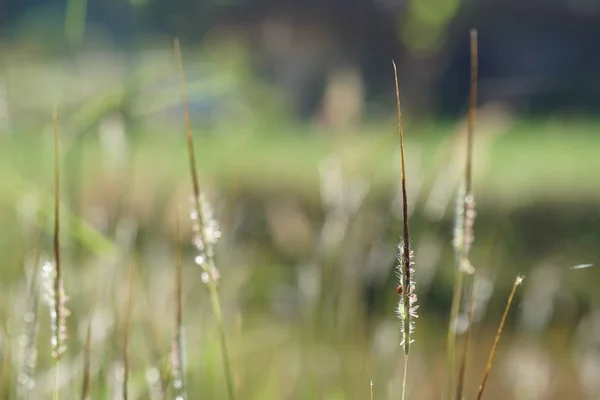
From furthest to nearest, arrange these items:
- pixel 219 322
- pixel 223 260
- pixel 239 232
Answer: pixel 239 232 < pixel 223 260 < pixel 219 322

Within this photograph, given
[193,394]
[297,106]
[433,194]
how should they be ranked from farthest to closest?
[297,106], [193,394], [433,194]

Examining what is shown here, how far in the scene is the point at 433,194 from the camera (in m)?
0.80

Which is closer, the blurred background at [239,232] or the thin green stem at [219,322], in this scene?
the thin green stem at [219,322]

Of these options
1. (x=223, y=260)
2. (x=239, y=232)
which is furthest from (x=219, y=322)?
(x=239, y=232)

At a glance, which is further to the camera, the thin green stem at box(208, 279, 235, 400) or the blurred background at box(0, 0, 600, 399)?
the blurred background at box(0, 0, 600, 399)

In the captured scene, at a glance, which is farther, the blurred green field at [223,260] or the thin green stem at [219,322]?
the blurred green field at [223,260]

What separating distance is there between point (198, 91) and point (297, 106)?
7.04 m

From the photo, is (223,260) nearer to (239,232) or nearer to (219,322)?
(219,322)

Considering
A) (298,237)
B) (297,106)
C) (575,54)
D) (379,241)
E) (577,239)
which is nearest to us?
(379,241)

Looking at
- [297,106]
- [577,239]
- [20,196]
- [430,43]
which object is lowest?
[577,239]

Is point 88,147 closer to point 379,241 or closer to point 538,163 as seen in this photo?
point 379,241

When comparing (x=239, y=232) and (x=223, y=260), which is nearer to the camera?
(x=223, y=260)

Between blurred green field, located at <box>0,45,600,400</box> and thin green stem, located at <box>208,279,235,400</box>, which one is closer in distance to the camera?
thin green stem, located at <box>208,279,235,400</box>

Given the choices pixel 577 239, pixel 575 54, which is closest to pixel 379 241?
pixel 577 239
